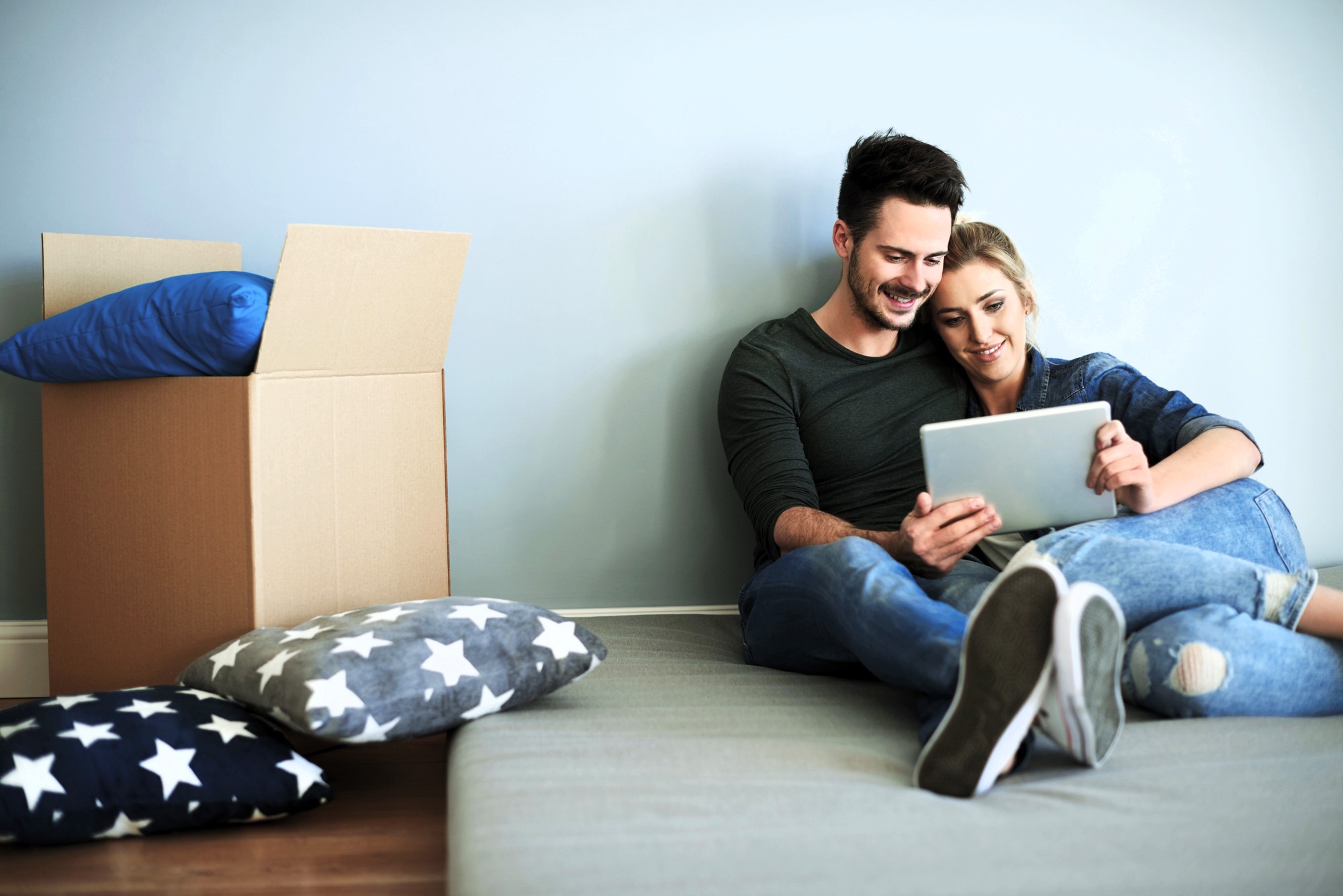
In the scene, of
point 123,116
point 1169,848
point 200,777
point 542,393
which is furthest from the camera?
point 542,393

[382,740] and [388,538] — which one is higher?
[388,538]

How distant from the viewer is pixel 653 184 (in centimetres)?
174

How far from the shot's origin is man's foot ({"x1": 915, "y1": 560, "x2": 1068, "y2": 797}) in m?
0.87

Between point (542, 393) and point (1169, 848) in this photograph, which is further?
point (542, 393)

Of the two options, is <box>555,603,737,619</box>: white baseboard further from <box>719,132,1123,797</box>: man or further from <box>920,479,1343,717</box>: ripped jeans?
<box>920,479,1343,717</box>: ripped jeans

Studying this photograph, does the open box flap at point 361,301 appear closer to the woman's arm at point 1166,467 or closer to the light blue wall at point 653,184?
the light blue wall at point 653,184

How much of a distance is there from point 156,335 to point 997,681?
1.12m

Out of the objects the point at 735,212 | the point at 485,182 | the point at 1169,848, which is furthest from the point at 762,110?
the point at 1169,848

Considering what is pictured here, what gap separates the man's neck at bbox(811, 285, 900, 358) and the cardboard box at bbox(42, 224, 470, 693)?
2.13 ft

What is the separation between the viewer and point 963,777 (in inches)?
35.2

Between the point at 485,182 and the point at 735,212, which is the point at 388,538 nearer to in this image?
the point at 485,182

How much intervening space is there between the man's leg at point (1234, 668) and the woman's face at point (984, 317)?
23.8 inches

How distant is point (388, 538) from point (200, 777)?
1.59 feet

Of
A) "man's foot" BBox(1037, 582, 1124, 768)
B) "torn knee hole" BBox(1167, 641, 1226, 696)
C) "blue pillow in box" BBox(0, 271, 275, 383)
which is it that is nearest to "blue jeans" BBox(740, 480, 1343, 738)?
"torn knee hole" BBox(1167, 641, 1226, 696)
